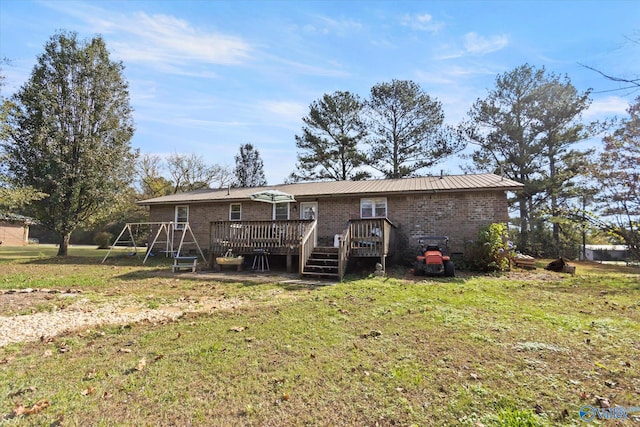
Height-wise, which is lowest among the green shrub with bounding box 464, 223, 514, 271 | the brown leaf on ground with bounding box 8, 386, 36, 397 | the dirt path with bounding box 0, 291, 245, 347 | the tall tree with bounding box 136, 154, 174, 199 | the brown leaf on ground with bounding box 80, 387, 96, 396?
the dirt path with bounding box 0, 291, 245, 347

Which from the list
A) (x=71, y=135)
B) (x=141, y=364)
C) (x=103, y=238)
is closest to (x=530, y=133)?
(x=141, y=364)

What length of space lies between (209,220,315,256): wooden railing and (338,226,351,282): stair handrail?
4.07ft

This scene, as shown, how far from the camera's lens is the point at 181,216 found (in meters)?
18.1

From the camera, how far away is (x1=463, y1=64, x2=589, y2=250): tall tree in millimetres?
21938

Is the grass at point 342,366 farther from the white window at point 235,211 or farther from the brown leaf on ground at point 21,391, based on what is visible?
the white window at point 235,211

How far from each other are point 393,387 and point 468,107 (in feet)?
88.6

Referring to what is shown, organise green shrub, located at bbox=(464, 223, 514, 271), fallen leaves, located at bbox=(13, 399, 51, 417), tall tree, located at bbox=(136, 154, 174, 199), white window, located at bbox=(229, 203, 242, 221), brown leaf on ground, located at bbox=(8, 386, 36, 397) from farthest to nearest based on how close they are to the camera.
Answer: tall tree, located at bbox=(136, 154, 174, 199), white window, located at bbox=(229, 203, 242, 221), green shrub, located at bbox=(464, 223, 514, 271), brown leaf on ground, located at bbox=(8, 386, 36, 397), fallen leaves, located at bbox=(13, 399, 51, 417)

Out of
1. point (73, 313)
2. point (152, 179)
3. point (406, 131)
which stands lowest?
point (73, 313)

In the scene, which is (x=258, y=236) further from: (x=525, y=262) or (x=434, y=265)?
(x=525, y=262)

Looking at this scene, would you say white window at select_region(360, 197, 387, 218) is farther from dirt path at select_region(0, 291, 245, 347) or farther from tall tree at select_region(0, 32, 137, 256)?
tall tree at select_region(0, 32, 137, 256)

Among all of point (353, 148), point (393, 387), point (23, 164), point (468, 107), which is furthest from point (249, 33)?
point (468, 107)

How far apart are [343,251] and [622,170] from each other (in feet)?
51.5

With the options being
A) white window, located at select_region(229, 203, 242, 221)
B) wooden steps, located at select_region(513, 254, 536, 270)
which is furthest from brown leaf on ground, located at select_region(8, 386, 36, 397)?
wooden steps, located at select_region(513, 254, 536, 270)

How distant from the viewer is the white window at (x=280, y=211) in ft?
52.9
